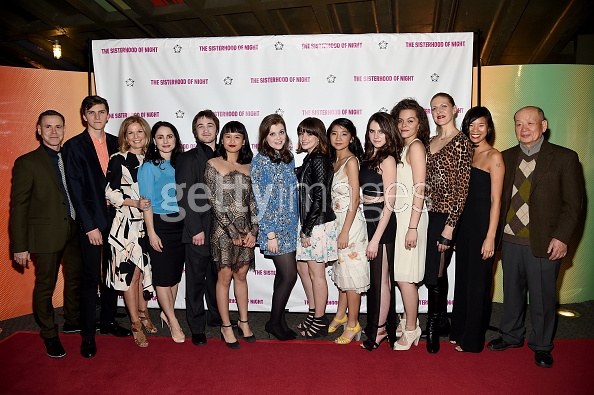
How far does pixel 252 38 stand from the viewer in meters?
3.72

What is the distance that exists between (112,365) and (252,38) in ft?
9.66

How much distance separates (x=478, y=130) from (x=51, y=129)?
308 centimetres

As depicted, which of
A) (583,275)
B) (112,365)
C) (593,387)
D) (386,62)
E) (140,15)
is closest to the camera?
(593,387)

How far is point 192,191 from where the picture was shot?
287 cm

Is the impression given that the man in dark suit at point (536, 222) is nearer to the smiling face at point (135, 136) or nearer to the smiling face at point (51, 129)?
the smiling face at point (135, 136)

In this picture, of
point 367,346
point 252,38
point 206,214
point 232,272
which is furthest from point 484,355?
point 252,38

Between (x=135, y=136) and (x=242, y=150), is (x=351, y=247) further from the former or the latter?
(x=135, y=136)

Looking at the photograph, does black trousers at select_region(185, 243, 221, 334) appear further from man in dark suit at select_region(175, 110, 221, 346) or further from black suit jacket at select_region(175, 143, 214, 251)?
black suit jacket at select_region(175, 143, 214, 251)

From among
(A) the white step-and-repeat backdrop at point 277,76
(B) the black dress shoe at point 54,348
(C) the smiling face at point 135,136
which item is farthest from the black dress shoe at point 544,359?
(B) the black dress shoe at point 54,348

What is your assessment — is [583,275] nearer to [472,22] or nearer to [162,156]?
[472,22]

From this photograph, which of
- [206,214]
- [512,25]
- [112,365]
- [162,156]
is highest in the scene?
[512,25]

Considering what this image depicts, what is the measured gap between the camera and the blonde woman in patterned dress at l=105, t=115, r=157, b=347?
9.62 feet

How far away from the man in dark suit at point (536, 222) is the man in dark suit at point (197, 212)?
2.18 meters

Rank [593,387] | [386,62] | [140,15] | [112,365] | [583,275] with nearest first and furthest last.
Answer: [593,387] < [112,365] < [386,62] < [583,275] < [140,15]
